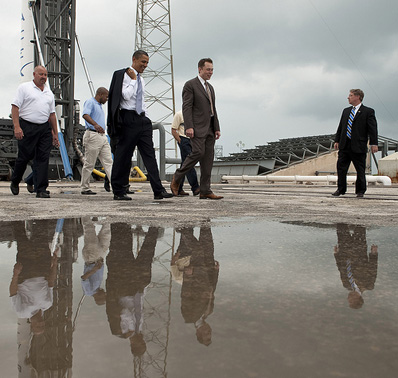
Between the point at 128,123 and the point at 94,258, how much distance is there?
3.50m

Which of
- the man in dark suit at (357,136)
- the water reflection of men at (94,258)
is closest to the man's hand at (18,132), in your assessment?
the water reflection of men at (94,258)

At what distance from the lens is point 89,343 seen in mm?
831

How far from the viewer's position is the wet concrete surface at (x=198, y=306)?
2.48ft

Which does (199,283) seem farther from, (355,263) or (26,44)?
(26,44)

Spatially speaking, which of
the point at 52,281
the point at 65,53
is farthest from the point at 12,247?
the point at 65,53

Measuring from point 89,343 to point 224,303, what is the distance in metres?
0.37

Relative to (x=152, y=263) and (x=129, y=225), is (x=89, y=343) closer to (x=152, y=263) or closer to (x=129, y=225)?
(x=152, y=263)

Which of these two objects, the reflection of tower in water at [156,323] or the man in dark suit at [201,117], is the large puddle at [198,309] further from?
the man in dark suit at [201,117]

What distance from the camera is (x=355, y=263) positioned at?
1586 millimetres

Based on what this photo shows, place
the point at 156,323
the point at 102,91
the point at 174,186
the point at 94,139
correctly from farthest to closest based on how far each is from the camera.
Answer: the point at 94,139 < the point at 102,91 < the point at 174,186 < the point at 156,323

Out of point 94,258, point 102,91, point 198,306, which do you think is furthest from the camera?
point 102,91

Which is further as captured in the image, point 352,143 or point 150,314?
point 352,143

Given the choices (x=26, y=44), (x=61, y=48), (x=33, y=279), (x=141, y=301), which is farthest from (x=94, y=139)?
(x=26, y=44)

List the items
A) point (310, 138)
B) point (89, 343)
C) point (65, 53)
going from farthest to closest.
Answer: point (310, 138)
point (65, 53)
point (89, 343)
